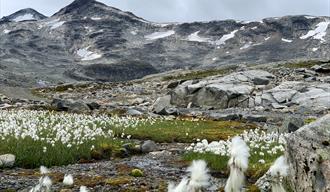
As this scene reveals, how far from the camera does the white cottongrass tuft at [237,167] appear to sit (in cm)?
439

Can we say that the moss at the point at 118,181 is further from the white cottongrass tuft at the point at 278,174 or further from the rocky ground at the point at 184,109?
the white cottongrass tuft at the point at 278,174

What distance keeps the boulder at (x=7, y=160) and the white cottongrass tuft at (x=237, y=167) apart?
13110 millimetres

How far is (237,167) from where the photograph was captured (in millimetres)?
4516

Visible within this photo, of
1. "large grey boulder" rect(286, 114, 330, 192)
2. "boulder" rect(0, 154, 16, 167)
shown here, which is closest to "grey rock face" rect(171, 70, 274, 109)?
"boulder" rect(0, 154, 16, 167)

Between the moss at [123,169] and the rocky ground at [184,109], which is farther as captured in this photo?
the moss at [123,169]

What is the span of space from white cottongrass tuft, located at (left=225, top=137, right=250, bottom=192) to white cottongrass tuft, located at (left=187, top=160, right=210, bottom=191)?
19 cm

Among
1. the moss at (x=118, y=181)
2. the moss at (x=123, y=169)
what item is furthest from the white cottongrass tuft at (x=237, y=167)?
the moss at (x=123, y=169)

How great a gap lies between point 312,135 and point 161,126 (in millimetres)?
22131

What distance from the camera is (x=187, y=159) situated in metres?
18.3

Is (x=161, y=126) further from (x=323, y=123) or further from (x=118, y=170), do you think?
(x=323, y=123)

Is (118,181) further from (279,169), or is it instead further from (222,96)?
(222,96)

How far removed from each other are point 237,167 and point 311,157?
3.91m

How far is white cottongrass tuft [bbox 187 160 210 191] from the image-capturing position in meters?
4.43

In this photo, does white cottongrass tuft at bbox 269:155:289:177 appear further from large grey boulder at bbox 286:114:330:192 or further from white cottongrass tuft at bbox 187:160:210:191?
large grey boulder at bbox 286:114:330:192
